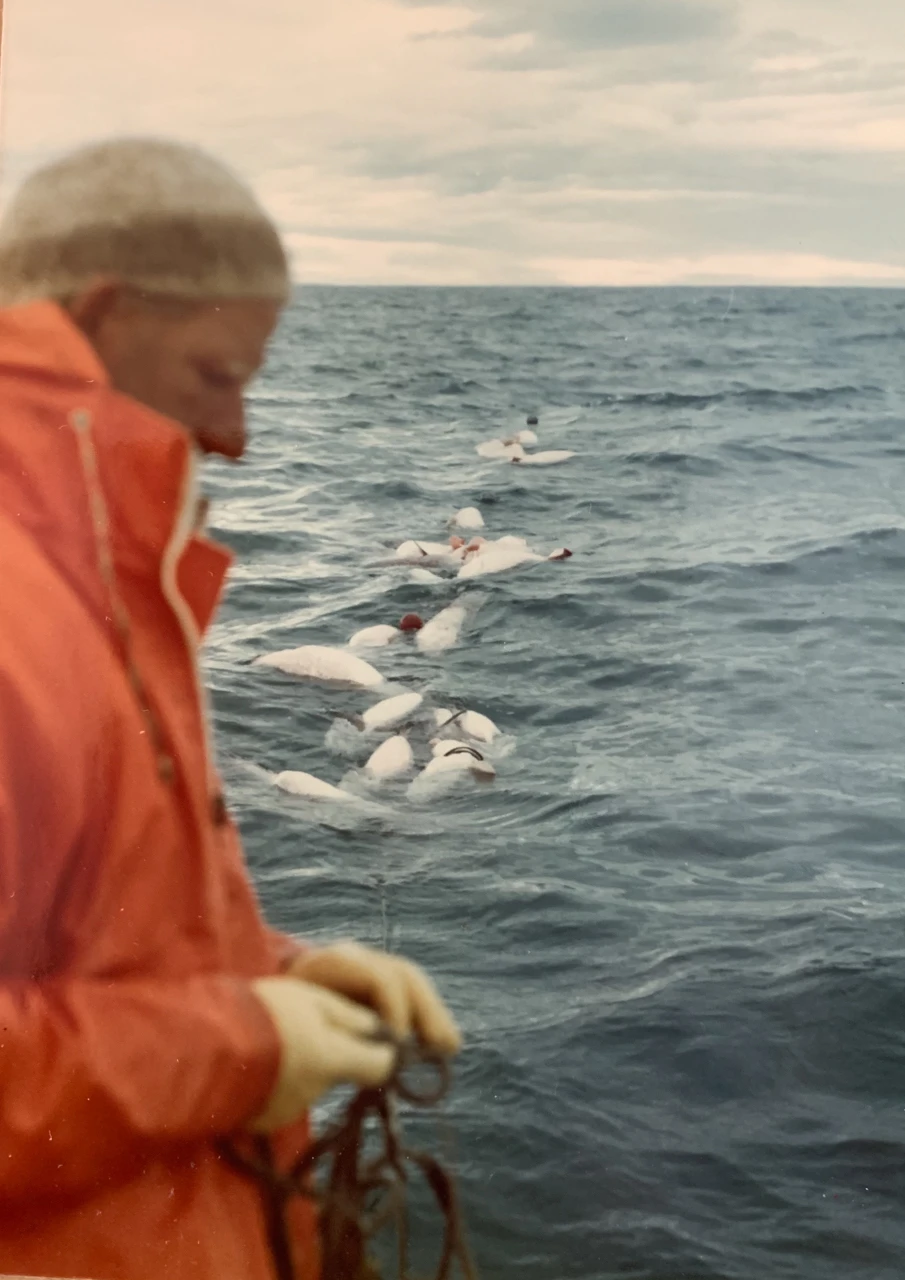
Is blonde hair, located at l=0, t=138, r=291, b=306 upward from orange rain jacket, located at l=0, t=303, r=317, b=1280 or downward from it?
upward

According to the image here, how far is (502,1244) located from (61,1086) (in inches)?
25.9

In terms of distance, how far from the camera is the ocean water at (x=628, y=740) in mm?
1603

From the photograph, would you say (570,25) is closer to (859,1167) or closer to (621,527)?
(621,527)

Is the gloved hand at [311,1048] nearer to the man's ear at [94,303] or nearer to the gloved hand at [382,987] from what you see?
the gloved hand at [382,987]

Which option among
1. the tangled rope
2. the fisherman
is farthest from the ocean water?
the fisherman

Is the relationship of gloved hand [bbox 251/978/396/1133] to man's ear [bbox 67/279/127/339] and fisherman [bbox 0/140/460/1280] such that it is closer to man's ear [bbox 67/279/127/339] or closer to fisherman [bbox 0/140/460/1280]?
fisherman [bbox 0/140/460/1280]

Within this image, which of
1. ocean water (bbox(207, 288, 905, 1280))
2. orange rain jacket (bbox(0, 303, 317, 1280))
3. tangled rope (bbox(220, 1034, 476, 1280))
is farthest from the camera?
ocean water (bbox(207, 288, 905, 1280))

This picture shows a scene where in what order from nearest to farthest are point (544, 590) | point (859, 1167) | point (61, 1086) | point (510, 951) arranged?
point (61, 1086), point (859, 1167), point (510, 951), point (544, 590)

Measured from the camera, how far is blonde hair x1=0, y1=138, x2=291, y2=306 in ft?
4.45

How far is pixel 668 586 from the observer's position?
1.78 m

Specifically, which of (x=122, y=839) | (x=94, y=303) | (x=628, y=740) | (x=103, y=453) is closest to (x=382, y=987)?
(x=122, y=839)

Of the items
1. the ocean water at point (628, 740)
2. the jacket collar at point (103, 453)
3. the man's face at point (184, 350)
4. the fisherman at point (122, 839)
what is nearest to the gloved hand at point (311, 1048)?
the fisherman at point (122, 839)

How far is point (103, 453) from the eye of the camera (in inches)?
51.3

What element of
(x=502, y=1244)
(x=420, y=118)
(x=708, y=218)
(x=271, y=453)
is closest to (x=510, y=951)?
(x=502, y=1244)
